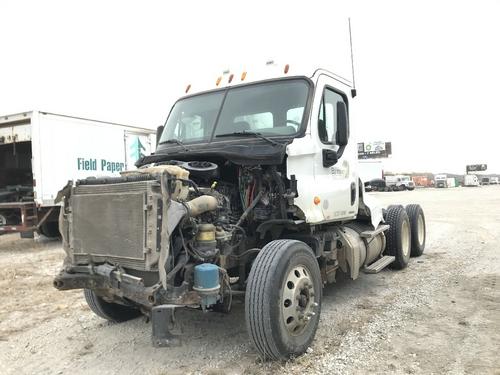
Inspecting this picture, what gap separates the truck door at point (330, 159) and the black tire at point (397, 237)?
6.29 ft

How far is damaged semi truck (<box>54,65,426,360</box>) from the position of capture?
12.4 feet

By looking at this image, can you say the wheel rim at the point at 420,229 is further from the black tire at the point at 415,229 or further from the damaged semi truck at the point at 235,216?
the damaged semi truck at the point at 235,216

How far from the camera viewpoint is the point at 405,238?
8.04 meters

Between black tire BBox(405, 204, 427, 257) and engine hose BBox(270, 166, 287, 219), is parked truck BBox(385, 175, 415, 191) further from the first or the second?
engine hose BBox(270, 166, 287, 219)

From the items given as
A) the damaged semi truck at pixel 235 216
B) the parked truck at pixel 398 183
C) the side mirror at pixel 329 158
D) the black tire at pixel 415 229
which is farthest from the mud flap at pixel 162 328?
the parked truck at pixel 398 183

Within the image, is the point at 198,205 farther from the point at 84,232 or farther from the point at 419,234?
the point at 419,234

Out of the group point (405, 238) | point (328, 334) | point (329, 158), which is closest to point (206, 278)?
point (328, 334)

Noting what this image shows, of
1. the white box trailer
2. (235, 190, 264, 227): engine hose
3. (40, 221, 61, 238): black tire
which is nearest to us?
(235, 190, 264, 227): engine hose

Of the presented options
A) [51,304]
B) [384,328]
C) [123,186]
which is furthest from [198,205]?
[51,304]

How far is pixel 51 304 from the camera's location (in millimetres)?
6102

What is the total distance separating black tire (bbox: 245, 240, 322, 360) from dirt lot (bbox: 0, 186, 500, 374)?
0.17 meters

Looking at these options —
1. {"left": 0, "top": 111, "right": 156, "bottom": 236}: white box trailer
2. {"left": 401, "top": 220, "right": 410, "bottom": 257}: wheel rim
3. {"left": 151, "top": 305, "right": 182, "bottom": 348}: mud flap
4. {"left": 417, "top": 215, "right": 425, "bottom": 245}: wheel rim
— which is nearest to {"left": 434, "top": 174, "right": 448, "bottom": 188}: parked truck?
{"left": 0, "top": 111, "right": 156, "bottom": 236}: white box trailer

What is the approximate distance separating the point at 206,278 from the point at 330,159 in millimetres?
2087

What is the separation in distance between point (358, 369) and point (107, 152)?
412 inches
